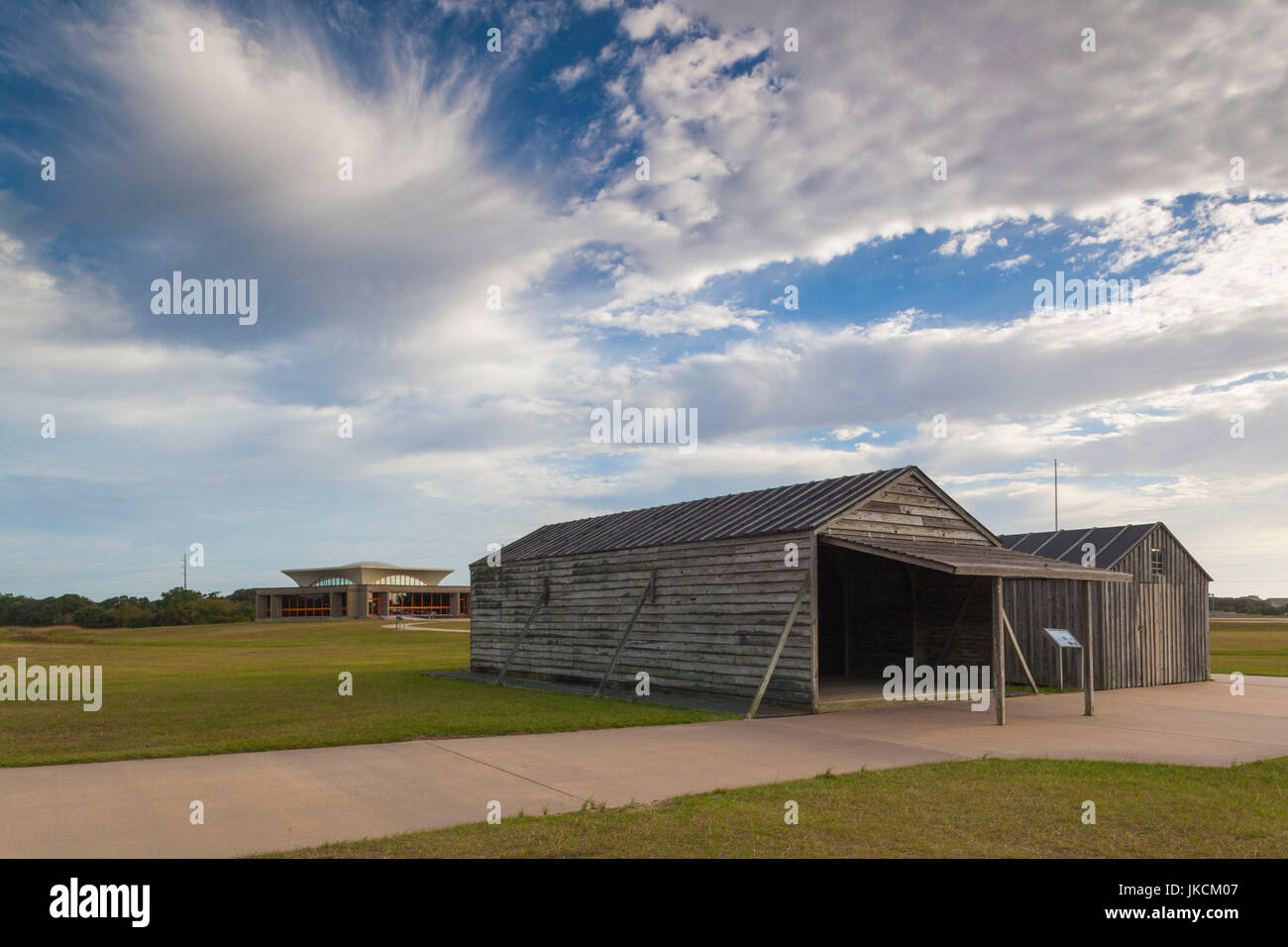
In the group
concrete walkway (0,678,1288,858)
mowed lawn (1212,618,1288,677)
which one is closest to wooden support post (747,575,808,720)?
concrete walkway (0,678,1288,858)

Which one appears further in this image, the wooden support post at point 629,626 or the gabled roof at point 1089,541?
the gabled roof at point 1089,541

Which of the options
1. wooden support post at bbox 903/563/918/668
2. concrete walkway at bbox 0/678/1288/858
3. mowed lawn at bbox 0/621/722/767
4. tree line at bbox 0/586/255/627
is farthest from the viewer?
tree line at bbox 0/586/255/627

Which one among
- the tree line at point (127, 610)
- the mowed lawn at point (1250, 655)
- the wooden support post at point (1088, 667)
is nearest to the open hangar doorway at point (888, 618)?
the wooden support post at point (1088, 667)

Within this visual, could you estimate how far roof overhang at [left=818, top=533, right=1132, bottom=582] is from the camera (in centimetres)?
1312

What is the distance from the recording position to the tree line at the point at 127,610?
7488 centimetres

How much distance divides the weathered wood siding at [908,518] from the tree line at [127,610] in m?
72.9

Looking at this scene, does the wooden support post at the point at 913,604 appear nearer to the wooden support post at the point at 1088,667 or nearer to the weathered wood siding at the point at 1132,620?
the weathered wood siding at the point at 1132,620

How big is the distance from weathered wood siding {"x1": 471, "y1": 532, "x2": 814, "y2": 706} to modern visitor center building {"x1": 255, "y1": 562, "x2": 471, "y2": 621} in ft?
189

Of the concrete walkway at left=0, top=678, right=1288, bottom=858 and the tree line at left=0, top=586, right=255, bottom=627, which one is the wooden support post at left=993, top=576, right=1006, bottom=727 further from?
the tree line at left=0, top=586, right=255, bottom=627

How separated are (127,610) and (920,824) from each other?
8317cm

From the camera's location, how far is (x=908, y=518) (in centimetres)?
1681
